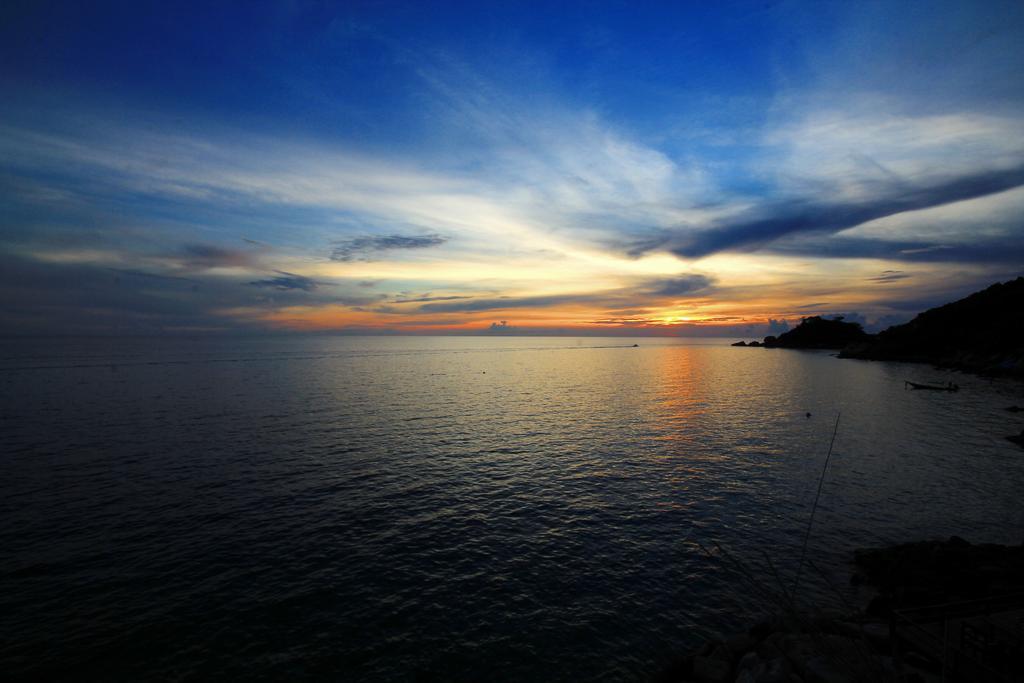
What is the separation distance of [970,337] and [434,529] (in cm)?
19612

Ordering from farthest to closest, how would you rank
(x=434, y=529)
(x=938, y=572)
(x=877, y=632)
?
(x=434, y=529) < (x=938, y=572) < (x=877, y=632)

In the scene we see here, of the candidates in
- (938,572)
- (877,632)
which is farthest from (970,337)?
(877,632)

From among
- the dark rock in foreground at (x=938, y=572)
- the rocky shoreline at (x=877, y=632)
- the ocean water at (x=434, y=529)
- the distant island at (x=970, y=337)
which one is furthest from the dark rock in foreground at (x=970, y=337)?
the rocky shoreline at (x=877, y=632)

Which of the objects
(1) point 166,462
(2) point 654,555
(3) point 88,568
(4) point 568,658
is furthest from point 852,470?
(1) point 166,462

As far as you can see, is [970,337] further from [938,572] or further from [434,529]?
[434,529]

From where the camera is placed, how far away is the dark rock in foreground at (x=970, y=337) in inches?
4692

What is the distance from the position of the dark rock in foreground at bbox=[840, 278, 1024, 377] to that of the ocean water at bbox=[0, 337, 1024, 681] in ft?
279

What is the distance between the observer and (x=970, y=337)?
146875mm

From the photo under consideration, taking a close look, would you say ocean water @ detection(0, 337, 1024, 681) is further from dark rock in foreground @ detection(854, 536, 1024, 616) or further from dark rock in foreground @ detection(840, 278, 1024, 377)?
dark rock in foreground @ detection(840, 278, 1024, 377)

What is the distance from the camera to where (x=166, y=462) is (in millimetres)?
41500

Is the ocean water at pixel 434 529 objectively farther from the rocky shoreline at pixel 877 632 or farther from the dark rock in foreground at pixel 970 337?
the dark rock in foreground at pixel 970 337

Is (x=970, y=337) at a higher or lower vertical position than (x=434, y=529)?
higher

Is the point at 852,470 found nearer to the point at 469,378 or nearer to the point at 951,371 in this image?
the point at 469,378

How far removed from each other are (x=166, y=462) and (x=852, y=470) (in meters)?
62.8
